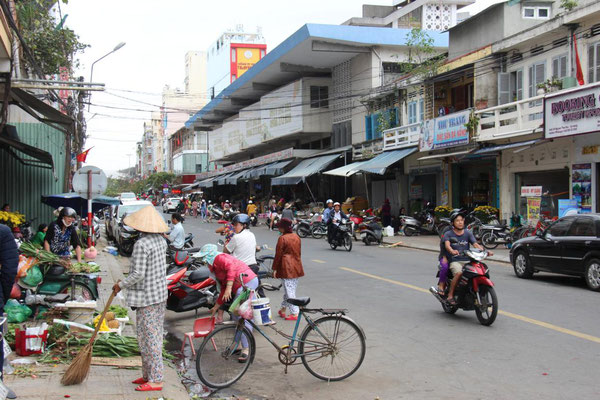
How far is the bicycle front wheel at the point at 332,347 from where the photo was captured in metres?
5.74

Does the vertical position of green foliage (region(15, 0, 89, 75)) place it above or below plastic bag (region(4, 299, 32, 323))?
above

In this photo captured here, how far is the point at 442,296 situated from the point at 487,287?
36.8 inches

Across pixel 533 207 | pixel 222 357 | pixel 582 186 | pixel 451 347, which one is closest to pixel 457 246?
pixel 451 347

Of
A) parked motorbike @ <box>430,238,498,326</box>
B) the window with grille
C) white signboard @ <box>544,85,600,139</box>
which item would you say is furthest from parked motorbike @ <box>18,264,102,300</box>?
the window with grille

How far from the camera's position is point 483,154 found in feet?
72.7

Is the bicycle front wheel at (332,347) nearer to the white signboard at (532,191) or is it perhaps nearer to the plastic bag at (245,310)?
the plastic bag at (245,310)

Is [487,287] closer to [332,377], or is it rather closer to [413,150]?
[332,377]

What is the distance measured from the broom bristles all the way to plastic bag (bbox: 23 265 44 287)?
3.53 m

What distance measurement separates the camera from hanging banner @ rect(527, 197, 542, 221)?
1867 centimetres

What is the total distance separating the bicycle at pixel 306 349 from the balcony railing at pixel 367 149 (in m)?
24.3

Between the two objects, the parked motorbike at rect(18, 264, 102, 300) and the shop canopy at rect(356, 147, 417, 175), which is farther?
the shop canopy at rect(356, 147, 417, 175)

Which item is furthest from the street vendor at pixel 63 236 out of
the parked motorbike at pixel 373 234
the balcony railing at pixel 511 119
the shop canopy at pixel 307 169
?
the shop canopy at pixel 307 169

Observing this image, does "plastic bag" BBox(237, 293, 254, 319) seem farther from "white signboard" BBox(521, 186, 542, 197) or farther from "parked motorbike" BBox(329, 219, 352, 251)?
"white signboard" BBox(521, 186, 542, 197)

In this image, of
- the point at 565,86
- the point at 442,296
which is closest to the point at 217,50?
the point at 565,86
